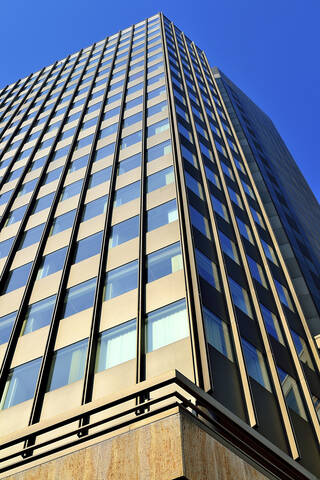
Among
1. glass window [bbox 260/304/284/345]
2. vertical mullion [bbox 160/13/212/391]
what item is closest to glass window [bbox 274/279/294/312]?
glass window [bbox 260/304/284/345]

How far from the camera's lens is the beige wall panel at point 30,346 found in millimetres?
18203

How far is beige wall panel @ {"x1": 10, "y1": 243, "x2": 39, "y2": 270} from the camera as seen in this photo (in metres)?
25.0

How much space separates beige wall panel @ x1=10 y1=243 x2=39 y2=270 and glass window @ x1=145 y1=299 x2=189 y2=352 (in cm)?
1053

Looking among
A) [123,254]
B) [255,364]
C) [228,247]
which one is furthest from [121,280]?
[255,364]

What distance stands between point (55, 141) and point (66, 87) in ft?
53.2

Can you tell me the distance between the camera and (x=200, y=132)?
3400 centimetres

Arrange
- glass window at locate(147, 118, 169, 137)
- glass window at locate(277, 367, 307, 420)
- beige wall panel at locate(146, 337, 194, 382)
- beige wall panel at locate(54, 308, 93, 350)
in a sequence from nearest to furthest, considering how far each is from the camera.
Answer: beige wall panel at locate(146, 337, 194, 382) < glass window at locate(277, 367, 307, 420) < beige wall panel at locate(54, 308, 93, 350) < glass window at locate(147, 118, 169, 137)

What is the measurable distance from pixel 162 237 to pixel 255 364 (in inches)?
265

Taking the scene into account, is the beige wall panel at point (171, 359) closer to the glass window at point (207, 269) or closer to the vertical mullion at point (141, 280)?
the vertical mullion at point (141, 280)

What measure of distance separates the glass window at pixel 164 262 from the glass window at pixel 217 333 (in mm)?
2642

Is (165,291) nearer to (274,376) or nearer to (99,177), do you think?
(274,376)

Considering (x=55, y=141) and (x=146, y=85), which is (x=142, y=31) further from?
(x=55, y=141)

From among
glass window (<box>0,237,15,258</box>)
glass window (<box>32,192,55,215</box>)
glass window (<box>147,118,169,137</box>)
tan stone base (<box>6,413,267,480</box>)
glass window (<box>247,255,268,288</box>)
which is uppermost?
glass window (<box>147,118,169,137</box>)

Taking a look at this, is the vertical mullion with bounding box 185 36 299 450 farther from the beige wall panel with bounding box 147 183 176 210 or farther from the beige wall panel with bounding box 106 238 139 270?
the beige wall panel with bounding box 106 238 139 270
